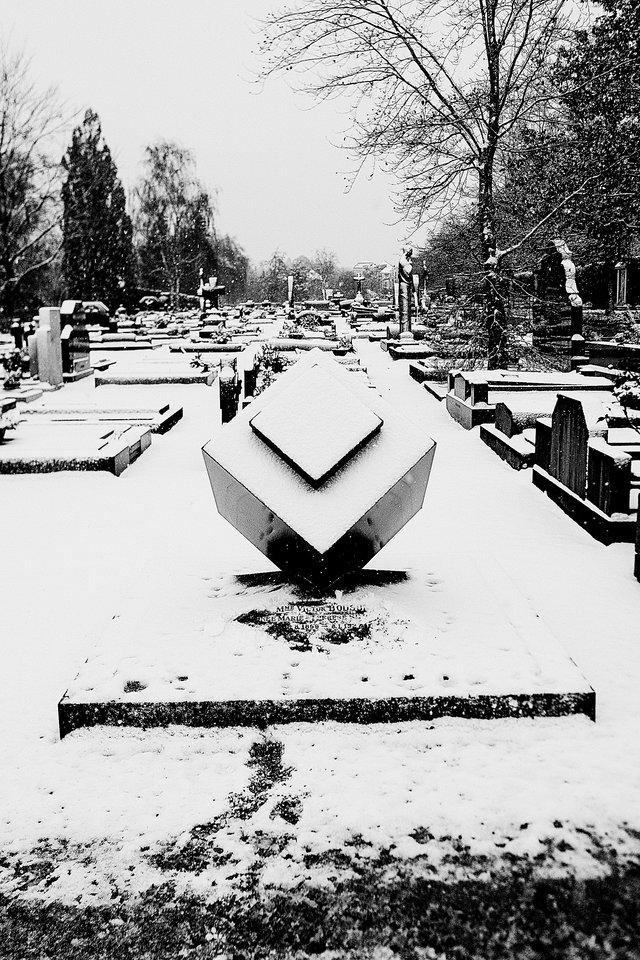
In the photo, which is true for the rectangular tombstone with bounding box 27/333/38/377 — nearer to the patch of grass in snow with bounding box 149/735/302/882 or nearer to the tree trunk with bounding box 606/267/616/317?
the patch of grass in snow with bounding box 149/735/302/882

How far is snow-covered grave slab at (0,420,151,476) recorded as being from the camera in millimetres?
10188

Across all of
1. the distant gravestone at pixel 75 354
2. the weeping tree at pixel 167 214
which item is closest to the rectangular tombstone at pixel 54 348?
the distant gravestone at pixel 75 354

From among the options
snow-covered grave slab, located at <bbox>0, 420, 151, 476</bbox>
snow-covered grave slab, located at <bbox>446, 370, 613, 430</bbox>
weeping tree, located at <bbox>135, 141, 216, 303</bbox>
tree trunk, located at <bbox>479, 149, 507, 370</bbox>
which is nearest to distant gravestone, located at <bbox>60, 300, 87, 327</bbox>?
Answer: snow-covered grave slab, located at <bbox>0, 420, 151, 476</bbox>

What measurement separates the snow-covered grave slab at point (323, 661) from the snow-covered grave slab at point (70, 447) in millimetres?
5509

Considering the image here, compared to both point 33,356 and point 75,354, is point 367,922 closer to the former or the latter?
point 33,356

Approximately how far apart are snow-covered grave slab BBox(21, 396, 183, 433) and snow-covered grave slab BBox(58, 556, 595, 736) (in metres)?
8.44

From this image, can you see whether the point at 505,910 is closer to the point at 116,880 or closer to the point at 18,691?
the point at 116,880

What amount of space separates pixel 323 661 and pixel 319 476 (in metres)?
1.02

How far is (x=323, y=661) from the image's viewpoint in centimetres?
414

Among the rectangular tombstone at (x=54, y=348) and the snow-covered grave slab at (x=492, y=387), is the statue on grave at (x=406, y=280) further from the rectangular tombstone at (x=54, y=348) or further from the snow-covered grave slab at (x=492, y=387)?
the snow-covered grave slab at (x=492, y=387)

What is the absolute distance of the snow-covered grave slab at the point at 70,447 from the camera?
1019cm

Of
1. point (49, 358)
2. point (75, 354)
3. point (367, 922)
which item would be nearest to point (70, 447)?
point (49, 358)

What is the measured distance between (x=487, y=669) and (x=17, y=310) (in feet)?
139

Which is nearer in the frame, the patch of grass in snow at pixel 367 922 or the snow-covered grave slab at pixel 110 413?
the patch of grass in snow at pixel 367 922
